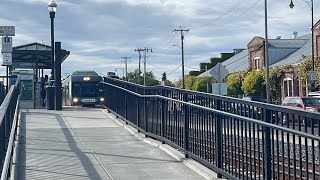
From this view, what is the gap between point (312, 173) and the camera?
5.87 m

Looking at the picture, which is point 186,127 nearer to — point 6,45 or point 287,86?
point 6,45

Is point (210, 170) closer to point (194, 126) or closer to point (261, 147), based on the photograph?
point (194, 126)

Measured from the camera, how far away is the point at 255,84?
64.6 m

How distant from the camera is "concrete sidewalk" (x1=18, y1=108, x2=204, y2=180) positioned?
31.1 feet

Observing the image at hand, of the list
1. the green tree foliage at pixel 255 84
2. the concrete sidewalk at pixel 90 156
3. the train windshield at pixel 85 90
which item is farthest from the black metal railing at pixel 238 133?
the green tree foliage at pixel 255 84

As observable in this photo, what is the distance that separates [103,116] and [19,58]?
13.9 m

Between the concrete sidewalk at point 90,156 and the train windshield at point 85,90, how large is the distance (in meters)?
25.0

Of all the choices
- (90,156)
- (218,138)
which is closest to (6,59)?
(90,156)

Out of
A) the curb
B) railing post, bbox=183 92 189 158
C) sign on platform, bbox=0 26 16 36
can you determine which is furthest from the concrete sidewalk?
sign on platform, bbox=0 26 16 36

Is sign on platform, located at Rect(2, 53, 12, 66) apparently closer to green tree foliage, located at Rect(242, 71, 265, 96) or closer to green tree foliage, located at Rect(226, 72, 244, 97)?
green tree foliage, located at Rect(242, 71, 265, 96)

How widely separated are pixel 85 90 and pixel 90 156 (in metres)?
31.2

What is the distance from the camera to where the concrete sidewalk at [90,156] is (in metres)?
9.48

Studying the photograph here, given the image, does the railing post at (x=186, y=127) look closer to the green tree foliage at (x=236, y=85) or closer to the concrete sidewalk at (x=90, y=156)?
the concrete sidewalk at (x=90, y=156)

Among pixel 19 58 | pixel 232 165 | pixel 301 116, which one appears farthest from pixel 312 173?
pixel 19 58
